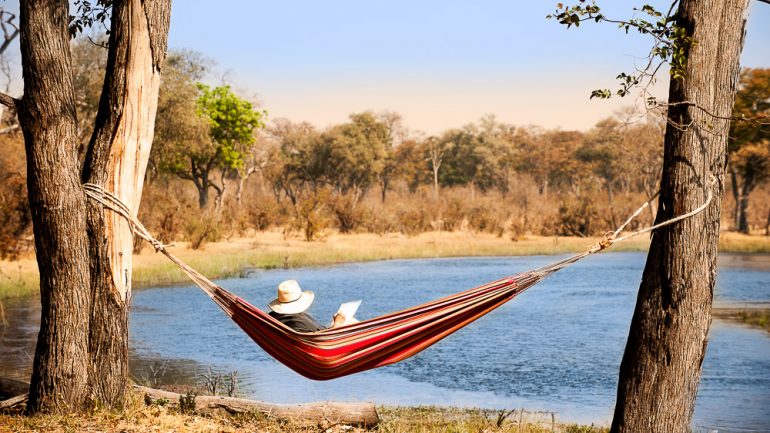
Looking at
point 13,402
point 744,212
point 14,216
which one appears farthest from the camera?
point 744,212

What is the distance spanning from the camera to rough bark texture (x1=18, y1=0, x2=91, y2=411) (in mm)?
4473

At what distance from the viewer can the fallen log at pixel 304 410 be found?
4.92m

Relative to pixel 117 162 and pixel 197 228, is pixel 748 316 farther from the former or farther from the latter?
pixel 197 228

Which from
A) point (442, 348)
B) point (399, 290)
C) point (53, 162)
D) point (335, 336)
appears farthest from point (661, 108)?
point (399, 290)

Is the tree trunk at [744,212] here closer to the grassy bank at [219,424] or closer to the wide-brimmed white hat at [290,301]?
the grassy bank at [219,424]

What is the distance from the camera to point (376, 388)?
797 cm

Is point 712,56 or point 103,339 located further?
point 103,339

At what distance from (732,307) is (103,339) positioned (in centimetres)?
1088

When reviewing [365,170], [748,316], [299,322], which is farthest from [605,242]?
[365,170]

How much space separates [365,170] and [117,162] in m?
33.5

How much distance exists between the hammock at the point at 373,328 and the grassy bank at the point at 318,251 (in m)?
9.08

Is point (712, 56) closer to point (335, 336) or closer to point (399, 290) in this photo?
point (335, 336)

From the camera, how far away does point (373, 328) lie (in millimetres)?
4445

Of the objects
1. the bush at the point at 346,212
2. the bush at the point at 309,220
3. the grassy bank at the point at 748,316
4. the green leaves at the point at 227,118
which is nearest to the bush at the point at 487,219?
the bush at the point at 346,212
